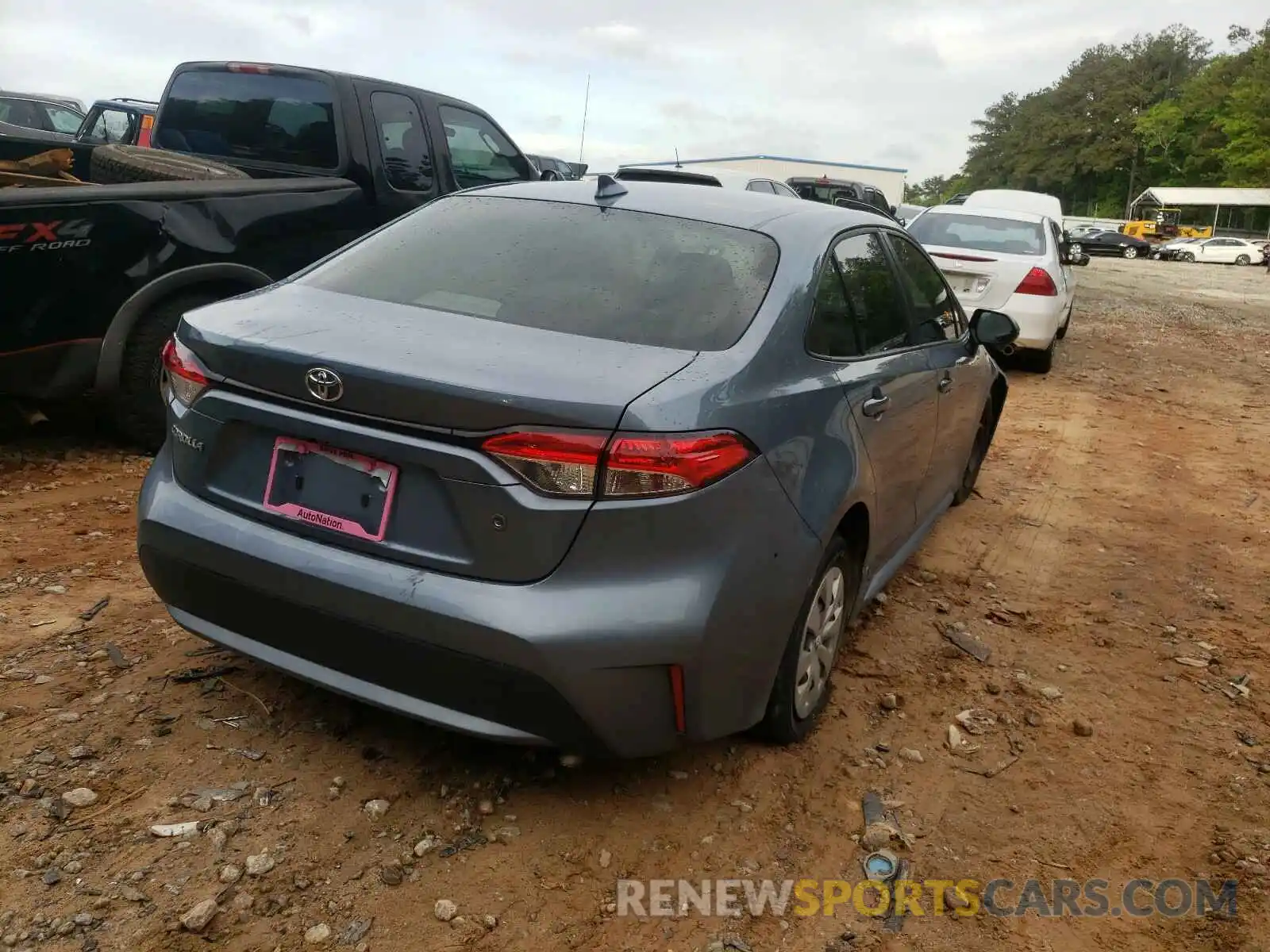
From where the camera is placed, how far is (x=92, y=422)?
5918mm

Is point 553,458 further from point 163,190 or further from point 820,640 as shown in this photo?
point 163,190

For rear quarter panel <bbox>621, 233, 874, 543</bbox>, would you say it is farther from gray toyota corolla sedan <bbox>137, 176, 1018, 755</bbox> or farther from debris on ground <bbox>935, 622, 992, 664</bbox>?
debris on ground <bbox>935, 622, 992, 664</bbox>

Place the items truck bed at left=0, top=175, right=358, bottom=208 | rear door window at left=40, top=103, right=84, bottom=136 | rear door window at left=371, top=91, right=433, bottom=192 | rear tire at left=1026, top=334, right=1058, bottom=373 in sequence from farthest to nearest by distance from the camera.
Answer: rear door window at left=40, top=103, right=84, bottom=136, rear tire at left=1026, top=334, right=1058, bottom=373, rear door window at left=371, top=91, right=433, bottom=192, truck bed at left=0, top=175, right=358, bottom=208

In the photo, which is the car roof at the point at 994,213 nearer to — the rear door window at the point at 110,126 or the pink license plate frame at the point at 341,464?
the rear door window at the point at 110,126

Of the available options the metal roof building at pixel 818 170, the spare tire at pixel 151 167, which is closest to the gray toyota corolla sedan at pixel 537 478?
the spare tire at pixel 151 167

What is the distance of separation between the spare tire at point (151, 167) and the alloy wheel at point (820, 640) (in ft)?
13.4

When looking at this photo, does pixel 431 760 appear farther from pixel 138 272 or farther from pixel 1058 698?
pixel 138 272

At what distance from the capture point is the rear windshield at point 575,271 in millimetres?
2777

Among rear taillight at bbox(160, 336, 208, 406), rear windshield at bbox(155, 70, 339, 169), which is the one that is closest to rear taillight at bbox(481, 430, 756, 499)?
rear taillight at bbox(160, 336, 208, 406)

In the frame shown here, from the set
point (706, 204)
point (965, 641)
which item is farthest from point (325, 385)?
point (965, 641)

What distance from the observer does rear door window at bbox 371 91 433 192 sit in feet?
20.3

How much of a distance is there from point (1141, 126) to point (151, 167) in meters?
84.1

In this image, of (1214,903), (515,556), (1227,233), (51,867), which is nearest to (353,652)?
(515,556)

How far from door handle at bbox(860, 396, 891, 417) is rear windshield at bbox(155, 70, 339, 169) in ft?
13.0
